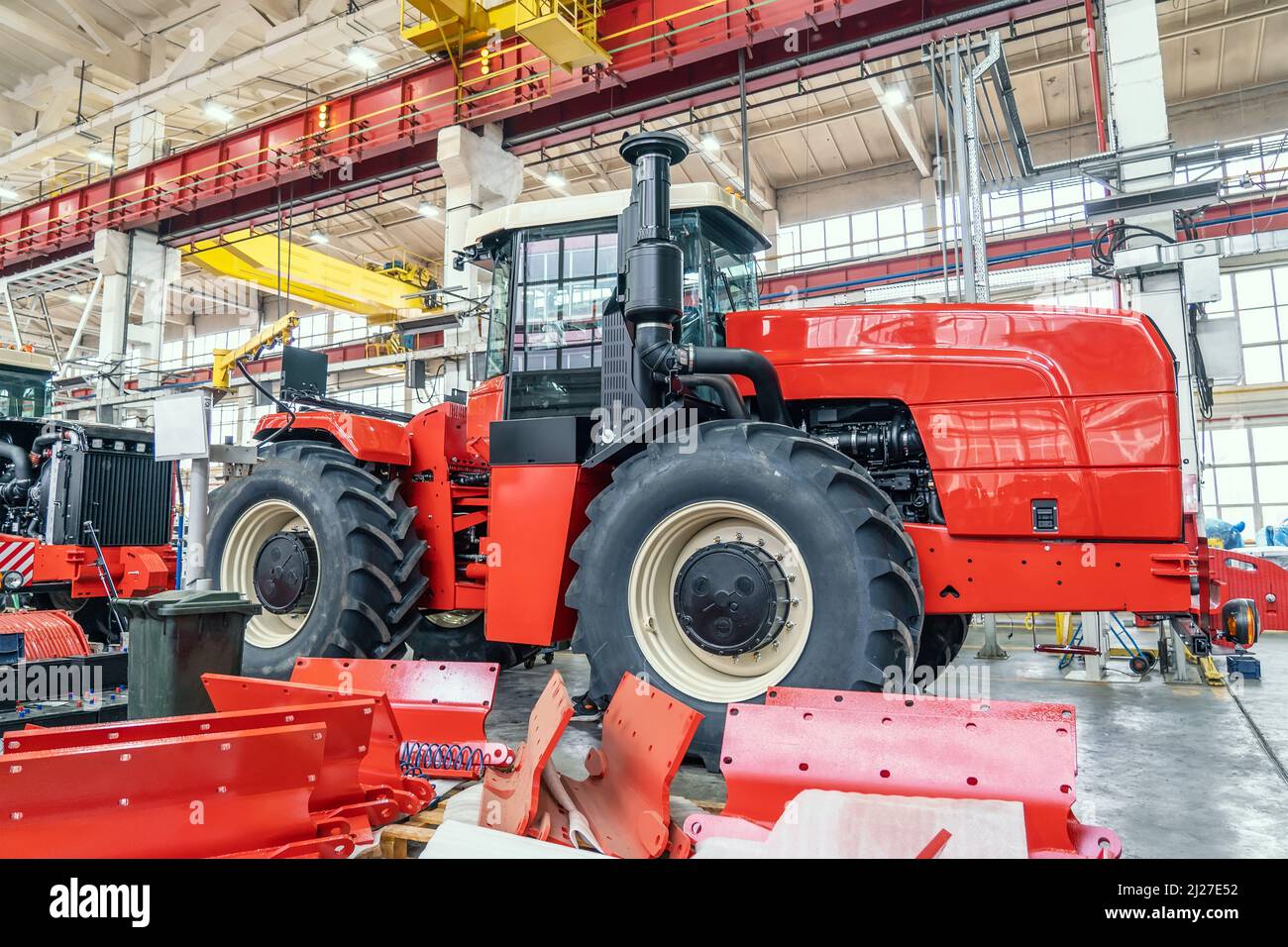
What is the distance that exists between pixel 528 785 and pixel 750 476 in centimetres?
155

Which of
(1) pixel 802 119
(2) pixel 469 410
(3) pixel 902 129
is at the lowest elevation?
(2) pixel 469 410

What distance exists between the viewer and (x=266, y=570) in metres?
4.78

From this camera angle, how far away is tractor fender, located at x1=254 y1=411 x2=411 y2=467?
4.85m

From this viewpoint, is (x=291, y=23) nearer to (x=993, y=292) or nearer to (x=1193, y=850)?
(x=993, y=292)

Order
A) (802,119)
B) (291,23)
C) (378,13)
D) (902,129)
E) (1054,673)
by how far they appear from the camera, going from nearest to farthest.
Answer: (1054,673) < (378,13) < (291,23) < (902,129) < (802,119)

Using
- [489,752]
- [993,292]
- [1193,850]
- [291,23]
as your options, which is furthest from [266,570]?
[993,292]

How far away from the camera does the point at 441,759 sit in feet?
11.0

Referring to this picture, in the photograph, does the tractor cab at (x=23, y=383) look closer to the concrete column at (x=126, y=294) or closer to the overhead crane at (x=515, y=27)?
the concrete column at (x=126, y=294)

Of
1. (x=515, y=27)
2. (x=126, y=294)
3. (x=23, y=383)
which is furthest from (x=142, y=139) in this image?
(x=515, y=27)

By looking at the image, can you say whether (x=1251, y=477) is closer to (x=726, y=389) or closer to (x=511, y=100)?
(x=511, y=100)

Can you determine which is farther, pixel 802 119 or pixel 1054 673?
pixel 802 119

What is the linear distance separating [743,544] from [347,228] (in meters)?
22.4

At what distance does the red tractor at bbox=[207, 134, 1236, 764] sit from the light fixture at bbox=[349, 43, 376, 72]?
390 inches
